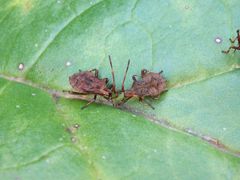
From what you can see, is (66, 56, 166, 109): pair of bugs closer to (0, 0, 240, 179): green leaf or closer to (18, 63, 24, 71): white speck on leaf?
(0, 0, 240, 179): green leaf

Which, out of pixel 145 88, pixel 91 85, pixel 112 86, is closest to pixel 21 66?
pixel 91 85

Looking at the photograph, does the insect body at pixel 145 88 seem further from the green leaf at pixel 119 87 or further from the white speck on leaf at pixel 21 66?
the white speck on leaf at pixel 21 66

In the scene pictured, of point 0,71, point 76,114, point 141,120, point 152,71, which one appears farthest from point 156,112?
point 0,71

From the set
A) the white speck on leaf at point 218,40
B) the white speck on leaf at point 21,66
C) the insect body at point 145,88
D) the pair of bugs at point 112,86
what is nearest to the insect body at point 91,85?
the pair of bugs at point 112,86

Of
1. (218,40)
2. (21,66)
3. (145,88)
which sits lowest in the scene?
(145,88)

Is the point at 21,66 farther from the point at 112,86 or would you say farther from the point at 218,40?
the point at 218,40
